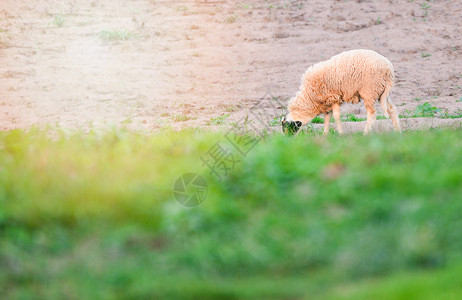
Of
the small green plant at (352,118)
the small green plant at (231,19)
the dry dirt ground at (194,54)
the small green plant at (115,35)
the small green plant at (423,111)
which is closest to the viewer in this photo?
the small green plant at (423,111)

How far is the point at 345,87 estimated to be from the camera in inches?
452

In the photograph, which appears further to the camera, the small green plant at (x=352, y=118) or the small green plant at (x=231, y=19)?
the small green plant at (x=231, y=19)

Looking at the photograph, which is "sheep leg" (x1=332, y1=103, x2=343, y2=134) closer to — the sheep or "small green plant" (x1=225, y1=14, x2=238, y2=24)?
the sheep

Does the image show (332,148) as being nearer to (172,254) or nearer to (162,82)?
(172,254)

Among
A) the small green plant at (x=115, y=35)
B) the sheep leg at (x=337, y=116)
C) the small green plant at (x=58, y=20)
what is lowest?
the sheep leg at (x=337, y=116)

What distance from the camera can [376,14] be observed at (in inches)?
784

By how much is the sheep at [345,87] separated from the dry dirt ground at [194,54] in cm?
67

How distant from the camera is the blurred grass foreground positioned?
423 centimetres

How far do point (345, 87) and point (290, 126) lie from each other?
1348mm

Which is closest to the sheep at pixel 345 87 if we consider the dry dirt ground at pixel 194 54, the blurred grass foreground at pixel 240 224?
the dry dirt ground at pixel 194 54

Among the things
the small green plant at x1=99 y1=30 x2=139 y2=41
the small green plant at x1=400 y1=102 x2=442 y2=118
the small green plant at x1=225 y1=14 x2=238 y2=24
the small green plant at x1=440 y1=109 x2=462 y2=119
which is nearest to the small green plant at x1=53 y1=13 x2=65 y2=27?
the small green plant at x1=99 y1=30 x2=139 y2=41

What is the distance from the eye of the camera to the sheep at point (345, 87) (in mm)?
11141

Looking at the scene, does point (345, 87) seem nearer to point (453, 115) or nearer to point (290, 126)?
point (290, 126)

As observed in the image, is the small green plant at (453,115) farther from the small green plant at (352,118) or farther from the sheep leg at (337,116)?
the sheep leg at (337,116)
